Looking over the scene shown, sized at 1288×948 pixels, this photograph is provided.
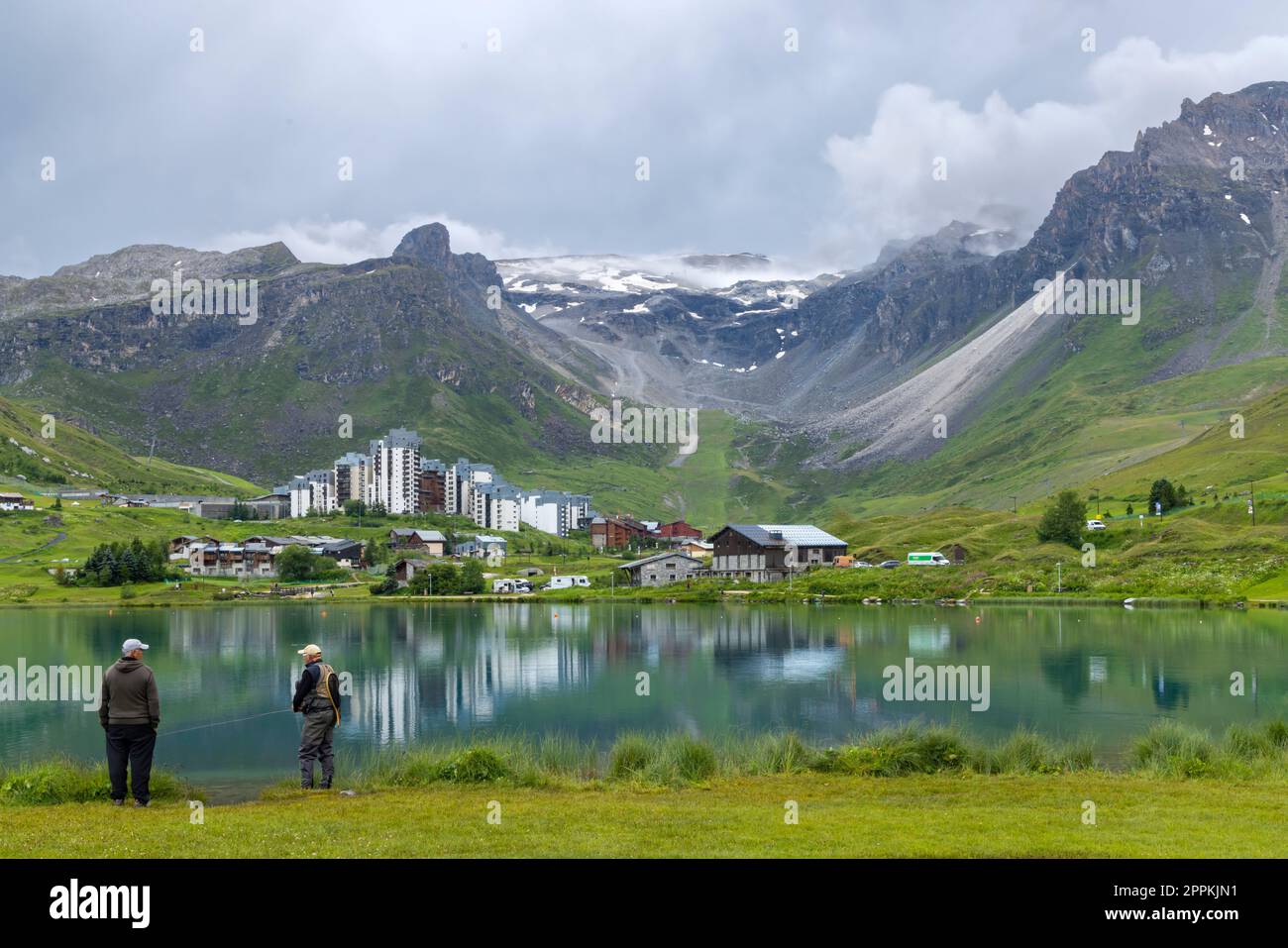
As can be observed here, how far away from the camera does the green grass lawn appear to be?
1349 cm

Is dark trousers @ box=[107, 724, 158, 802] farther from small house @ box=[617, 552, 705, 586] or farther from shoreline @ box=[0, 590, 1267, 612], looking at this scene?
small house @ box=[617, 552, 705, 586]

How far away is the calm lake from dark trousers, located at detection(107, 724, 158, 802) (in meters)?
3.98

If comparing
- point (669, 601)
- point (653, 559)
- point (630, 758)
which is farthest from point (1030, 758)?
point (653, 559)

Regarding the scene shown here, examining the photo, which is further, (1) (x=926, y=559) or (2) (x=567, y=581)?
(1) (x=926, y=559)

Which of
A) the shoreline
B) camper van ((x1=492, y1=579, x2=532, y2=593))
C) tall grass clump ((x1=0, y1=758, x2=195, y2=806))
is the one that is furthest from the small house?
tall grass clump ((x1=0, y1=758, x2=195, y2=806))

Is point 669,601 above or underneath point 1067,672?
underneath

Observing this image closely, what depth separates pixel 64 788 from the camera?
Result: 19.5m

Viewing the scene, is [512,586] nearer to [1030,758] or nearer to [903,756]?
[1030,758]

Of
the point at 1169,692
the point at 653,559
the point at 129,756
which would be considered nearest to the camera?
the point at 129,756

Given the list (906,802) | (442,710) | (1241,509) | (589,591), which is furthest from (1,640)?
(1241,509)

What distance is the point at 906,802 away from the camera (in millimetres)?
17750

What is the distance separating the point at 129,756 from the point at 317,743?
127 inches
